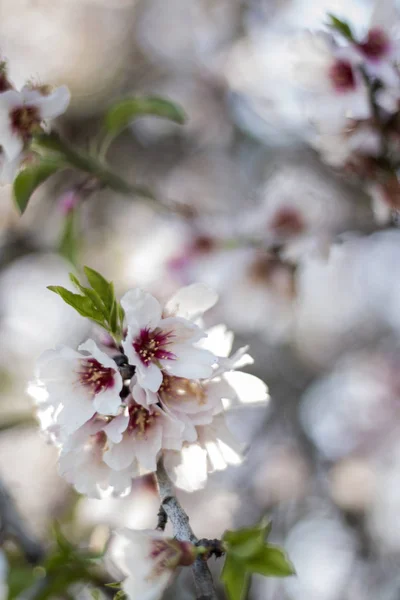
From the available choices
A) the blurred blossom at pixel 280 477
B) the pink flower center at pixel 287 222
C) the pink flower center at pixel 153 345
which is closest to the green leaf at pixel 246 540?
the pink flower center at pixel 153 345

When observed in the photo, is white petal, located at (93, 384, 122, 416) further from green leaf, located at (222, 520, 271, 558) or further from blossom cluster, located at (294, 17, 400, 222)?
blossom cluster, located at (294, 17, 400, 222)

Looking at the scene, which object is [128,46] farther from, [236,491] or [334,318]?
[236,491]

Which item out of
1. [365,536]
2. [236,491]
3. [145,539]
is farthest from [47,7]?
[145,539]

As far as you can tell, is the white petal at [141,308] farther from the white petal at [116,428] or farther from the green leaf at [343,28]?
the green leaf at [343,28]

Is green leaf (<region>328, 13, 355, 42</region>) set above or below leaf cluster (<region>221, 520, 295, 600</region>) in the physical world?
above

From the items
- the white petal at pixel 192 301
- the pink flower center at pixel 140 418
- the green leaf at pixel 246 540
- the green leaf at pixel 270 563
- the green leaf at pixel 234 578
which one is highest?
the white petal at pixel 192 301

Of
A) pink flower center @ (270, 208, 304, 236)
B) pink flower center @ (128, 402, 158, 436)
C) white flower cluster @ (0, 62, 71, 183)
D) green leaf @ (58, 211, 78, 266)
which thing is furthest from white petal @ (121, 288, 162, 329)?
pink flower center @ (270, 208, 304, 236)

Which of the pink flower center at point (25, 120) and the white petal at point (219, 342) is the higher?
the pink flower center at point (25, 120)
